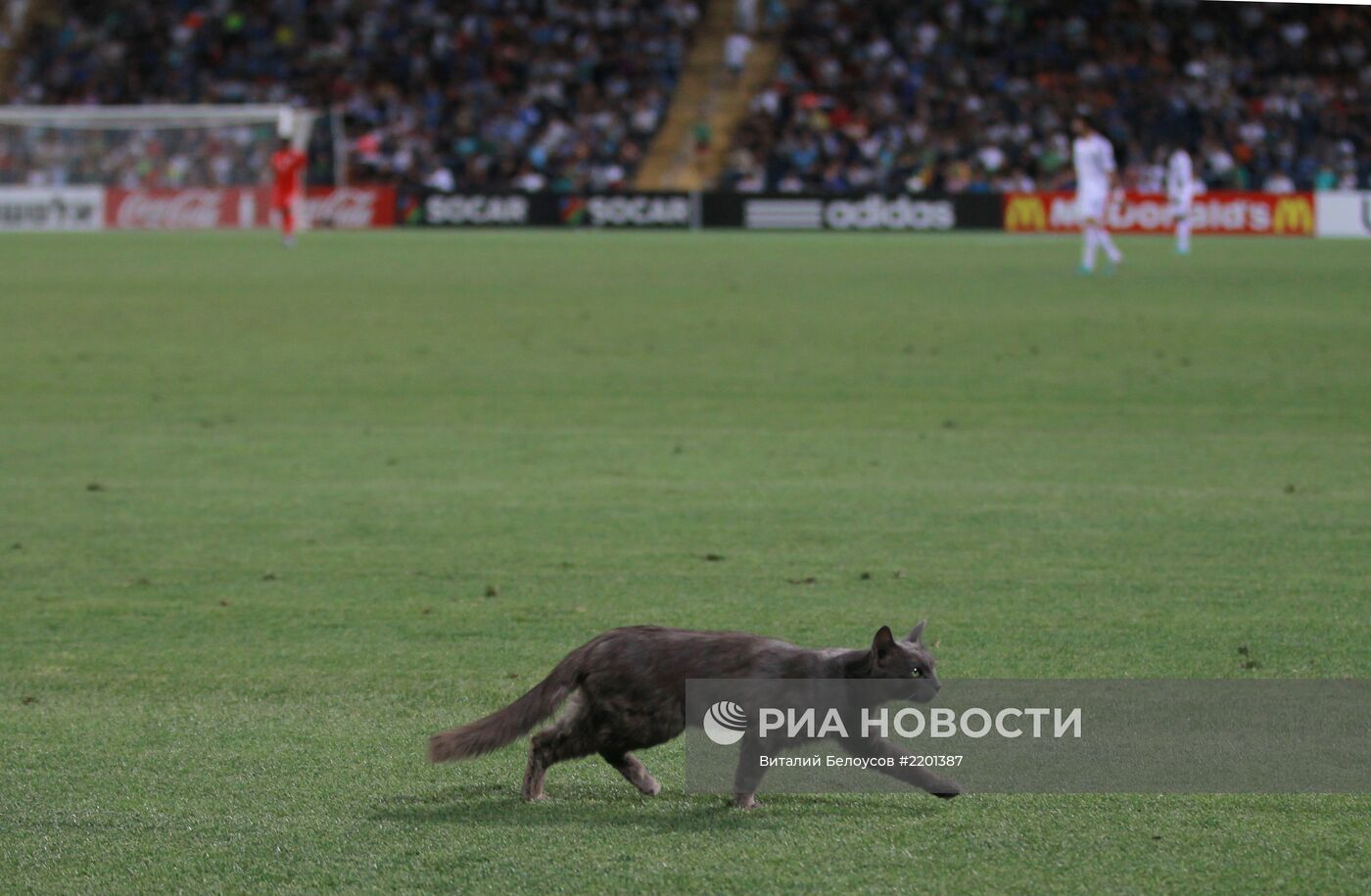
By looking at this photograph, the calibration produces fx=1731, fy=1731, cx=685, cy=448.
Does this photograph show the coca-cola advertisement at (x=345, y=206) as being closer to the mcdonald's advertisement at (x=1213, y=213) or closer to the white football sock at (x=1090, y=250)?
the mcdonald's advertisement at (x=1213, y=213)

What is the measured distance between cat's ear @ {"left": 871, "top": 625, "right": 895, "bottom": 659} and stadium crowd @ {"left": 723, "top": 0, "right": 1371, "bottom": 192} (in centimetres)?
4141

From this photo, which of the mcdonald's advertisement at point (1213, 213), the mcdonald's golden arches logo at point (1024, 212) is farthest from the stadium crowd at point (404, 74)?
the mcdonald's advertisement at point (1213, 213)

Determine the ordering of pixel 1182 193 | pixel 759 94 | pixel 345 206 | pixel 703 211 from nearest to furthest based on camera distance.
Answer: pixel 1182 193 < pixel 703 211 < pixel 345 206 < pixel 759 94

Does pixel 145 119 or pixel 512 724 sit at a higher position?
pixel 145 119

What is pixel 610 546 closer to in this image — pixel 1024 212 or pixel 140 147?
pixel 1024 212

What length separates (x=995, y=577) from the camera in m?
8.49

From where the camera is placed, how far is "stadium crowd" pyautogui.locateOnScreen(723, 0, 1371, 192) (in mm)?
45938

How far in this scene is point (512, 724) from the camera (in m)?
4.87

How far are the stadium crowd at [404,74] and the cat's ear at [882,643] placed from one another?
4333cm

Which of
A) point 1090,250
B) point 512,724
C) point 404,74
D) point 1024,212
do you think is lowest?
point 512,724

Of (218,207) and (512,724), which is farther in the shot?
(218,207)

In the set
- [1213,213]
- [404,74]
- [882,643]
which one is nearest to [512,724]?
[882,643]

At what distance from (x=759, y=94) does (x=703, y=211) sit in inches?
356

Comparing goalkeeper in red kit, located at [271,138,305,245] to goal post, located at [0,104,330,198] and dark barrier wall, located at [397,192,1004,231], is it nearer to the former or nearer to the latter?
dark barrier wall, located at [397,192,1004,231]
